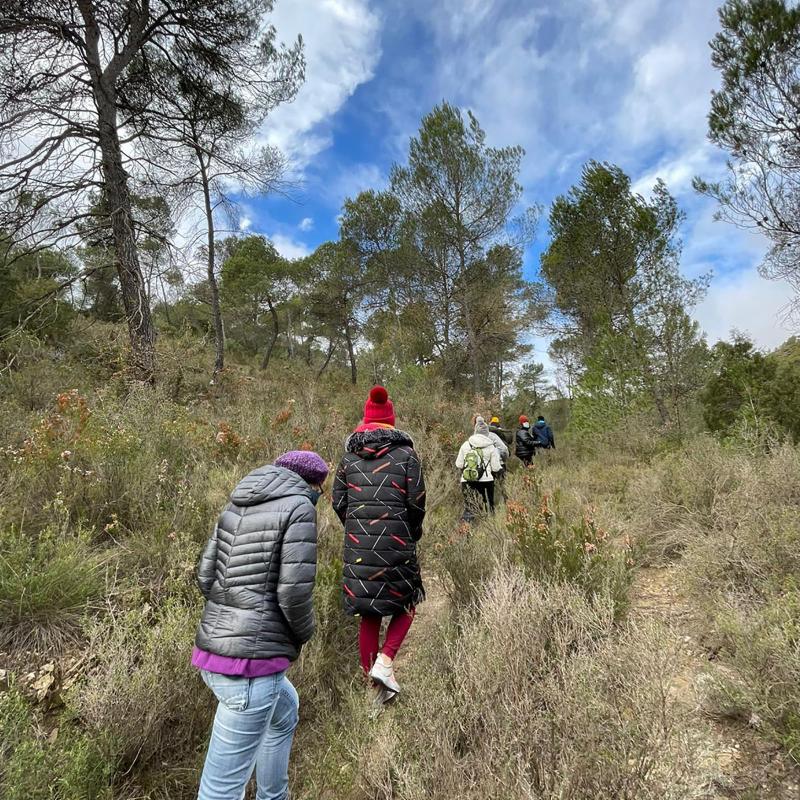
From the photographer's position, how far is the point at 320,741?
2.08 metres

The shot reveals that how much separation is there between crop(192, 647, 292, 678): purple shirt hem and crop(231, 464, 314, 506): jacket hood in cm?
55

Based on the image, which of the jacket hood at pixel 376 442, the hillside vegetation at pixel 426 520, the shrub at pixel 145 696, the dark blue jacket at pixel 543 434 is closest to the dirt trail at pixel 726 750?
the hillside vegetation at pixel 426 520

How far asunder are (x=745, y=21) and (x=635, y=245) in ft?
14.3

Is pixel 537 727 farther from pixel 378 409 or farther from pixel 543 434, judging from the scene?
pixel 543 434

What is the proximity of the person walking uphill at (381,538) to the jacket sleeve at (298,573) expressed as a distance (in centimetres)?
76

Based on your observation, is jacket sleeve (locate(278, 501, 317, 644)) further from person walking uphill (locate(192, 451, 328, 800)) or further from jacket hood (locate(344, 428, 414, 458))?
jacket hood (locate(344, 428, 414, 458))

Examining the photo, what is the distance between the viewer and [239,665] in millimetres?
1561

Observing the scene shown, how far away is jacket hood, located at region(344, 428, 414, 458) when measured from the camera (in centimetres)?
262

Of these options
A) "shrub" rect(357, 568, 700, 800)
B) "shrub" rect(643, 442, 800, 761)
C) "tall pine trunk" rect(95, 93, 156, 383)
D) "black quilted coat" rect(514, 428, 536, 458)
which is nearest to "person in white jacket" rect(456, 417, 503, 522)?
"shrub" rect(643, 442, 800, 761)

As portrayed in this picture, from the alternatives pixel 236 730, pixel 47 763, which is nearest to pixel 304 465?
pixel 236 730

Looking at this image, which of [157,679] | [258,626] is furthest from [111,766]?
[258,626]

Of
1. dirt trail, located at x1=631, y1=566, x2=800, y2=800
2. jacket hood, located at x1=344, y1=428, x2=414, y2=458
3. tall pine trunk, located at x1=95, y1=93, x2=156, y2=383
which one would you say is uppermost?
tall pine trunk, located at x1=95, y1=93, x2=156, y2=383

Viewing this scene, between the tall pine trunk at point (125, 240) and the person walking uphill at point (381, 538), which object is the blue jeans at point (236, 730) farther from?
the tall pine trunk at point (125, 240)

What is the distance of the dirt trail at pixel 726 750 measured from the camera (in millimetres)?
1591
